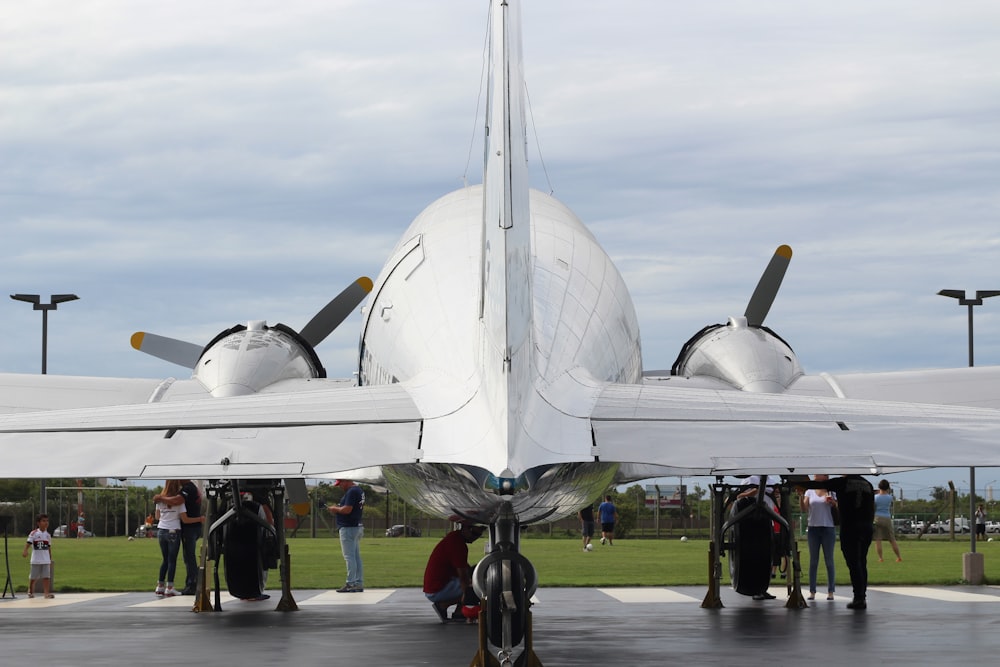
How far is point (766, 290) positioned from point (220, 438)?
15156 mm

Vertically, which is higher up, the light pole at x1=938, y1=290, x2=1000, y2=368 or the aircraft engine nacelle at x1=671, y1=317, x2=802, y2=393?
the light pole at x1=938, y1=290, x2=1000, y2=368

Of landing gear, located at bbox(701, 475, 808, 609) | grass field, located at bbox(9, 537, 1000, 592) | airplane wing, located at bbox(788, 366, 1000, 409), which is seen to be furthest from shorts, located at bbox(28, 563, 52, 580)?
airplane wing, located at bbox(788, 366, 1000, 409)

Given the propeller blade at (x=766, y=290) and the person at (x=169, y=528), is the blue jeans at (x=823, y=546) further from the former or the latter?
the person at (x=169, y=528)

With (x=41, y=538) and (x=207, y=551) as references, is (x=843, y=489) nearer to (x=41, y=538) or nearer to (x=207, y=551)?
(x=207, y=551)

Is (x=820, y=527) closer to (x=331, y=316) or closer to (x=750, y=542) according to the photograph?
(x=750, y=542)

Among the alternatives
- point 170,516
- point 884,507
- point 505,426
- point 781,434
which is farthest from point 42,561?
point 884,507

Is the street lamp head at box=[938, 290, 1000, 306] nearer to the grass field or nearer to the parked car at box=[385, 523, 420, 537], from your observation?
the grass field

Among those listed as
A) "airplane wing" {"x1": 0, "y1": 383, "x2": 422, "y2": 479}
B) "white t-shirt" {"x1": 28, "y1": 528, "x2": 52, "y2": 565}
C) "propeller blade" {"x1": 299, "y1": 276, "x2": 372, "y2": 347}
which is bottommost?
"white t-shirt" {"x1": 28, "y1": 528, "x2": 52, "y2": 565}

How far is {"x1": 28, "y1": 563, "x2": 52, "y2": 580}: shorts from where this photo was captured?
821 inches

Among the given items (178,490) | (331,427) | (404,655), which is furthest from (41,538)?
(331,427)

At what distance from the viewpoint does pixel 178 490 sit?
20.8m

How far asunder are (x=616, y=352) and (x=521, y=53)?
124 inches

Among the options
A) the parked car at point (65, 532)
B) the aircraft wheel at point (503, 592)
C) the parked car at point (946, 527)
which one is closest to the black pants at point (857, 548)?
the aircraft wheel at point (503, 592)

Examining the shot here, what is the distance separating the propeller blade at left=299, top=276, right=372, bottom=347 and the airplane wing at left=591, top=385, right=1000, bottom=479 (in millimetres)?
12328
